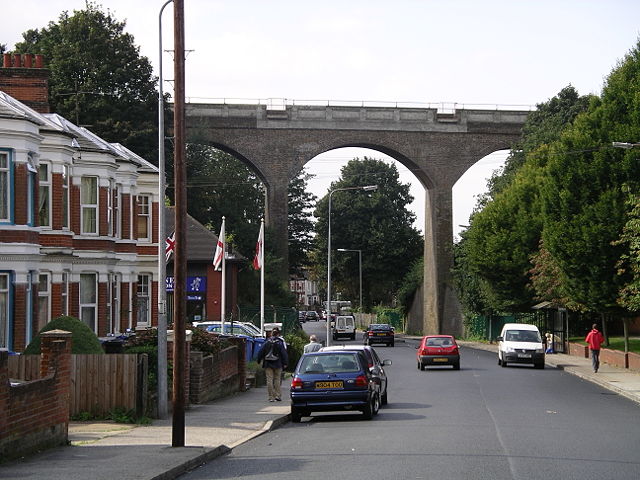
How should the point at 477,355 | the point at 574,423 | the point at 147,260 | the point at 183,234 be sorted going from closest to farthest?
the point at 183,234, the point at 574,423, the point at 147,260, the point at 477,355

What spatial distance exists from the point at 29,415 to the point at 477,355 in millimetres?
44434

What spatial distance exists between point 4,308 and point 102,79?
38.9 metres

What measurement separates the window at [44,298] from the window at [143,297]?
44.2ft

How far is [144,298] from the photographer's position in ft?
143

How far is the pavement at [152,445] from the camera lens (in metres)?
13.0

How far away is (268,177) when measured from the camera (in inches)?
2739

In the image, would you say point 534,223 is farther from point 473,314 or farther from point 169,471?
point 169,471

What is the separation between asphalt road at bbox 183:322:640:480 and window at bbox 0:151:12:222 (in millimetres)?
8853


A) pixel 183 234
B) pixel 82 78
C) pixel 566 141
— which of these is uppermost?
pixel 82 78

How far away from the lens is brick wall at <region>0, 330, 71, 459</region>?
13906 millimetres

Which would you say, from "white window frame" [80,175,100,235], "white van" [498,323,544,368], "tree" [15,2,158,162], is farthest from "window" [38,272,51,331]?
"tree" [15,2,158,162]

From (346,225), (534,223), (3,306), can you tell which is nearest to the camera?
(3,306)

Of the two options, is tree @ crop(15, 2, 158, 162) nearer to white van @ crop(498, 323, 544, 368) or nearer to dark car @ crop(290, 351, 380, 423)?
white van @ crop(498, 323, 544, 368)

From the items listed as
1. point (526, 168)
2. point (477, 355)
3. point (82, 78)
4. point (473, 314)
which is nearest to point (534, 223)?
point (526, 168)
